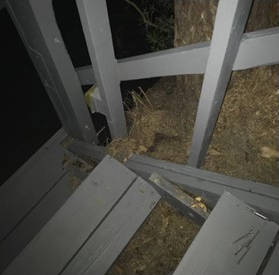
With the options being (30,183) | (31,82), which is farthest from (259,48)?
(31,82)

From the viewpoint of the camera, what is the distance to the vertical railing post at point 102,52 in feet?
4.36

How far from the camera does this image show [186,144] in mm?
2199

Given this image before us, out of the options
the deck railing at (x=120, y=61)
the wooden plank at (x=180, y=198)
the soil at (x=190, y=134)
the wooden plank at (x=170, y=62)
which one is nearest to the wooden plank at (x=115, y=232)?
the wooden plank at (x=180, y=198)

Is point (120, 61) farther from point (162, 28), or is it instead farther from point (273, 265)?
point (162, 28)

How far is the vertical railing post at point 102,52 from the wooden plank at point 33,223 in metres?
0.88

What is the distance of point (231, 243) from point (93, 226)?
893mm

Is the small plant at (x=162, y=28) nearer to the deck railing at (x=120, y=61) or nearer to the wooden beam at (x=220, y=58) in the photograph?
the deck railing at (x=120, y=61)

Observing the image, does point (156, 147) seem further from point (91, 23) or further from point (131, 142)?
point (91, 23)

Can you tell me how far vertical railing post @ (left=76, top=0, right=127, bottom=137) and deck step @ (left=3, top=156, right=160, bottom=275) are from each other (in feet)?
1.36

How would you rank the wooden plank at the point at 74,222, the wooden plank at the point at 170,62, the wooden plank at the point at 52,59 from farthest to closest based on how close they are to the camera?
the wooden plank at the point at 74,222, the wooden plank at the point at 52,59, the wooden plank at the point at 170,62

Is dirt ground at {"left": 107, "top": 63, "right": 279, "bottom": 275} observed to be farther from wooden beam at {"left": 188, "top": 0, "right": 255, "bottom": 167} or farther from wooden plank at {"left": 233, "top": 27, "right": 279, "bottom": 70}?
wooden plank at {"left": 233, "top": 27, "right": 279, "bottom": 70}

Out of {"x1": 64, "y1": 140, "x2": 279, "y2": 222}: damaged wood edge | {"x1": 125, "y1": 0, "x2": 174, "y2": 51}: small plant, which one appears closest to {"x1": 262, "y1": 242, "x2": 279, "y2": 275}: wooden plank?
{"x1": 64, "y1": 140, "x2": 279, "y2": 222}: damaged wood edge

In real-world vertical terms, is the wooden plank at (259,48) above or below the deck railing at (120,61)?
above

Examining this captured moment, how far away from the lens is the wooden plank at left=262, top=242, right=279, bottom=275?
134 cm
